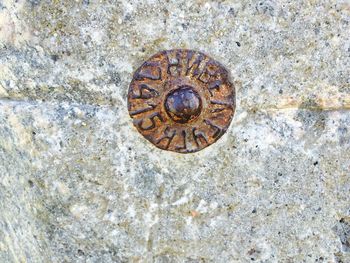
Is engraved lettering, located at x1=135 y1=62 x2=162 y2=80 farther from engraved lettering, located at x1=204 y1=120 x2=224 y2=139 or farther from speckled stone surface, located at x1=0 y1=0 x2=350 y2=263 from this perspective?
engraved lettering, located at x1=204 y1=120 x2=224 y2=139

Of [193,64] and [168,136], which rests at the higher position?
[193,64]

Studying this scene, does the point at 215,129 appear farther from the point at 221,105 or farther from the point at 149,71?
the point at 149,71

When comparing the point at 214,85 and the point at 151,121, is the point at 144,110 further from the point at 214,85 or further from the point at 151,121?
the point at 214,85

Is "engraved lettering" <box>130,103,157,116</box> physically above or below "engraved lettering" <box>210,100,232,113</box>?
below

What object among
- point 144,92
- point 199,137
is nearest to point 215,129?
point 199,137

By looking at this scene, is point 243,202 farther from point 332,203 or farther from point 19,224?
point 19,224

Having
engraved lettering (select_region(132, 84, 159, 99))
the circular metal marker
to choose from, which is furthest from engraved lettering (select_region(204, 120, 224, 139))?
engraved lettering (select_region(132, 84, 159, 99))
